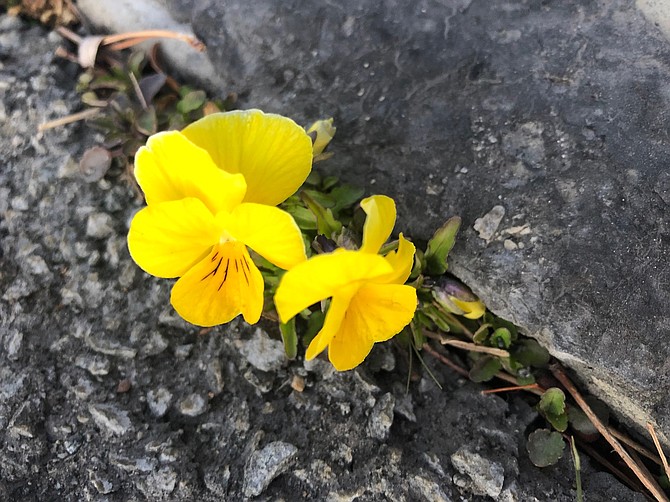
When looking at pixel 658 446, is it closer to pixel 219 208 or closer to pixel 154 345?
pixel 219 208

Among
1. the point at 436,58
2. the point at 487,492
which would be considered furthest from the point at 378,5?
the point at 487,492

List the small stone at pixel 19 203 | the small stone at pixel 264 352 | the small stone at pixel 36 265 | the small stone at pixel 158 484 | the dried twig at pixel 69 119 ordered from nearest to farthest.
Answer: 1. the small stone at pixel 158 484
2. the small stone at pixel 264 352
3. the small stone at pixel 36 265
4. the small stone at pixel 19 203
5. the dried twig at pixel 69 119

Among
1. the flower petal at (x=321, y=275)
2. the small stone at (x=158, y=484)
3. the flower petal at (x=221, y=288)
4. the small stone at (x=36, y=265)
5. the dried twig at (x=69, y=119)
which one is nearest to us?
the flower petal at (x=321, y=275)

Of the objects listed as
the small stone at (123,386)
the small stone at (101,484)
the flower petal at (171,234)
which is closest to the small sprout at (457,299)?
the flower petal at (171,234)

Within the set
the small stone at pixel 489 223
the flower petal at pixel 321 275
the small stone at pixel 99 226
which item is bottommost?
the small stone at pixel 99 226

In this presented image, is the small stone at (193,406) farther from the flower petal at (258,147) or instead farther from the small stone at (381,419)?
the flower petal at (258,147)

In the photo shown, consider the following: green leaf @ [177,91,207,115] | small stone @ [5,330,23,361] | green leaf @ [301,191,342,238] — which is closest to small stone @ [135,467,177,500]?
small stone @ [5,330,23,361]

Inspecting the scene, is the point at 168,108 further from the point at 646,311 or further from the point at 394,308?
the point at 646,311
